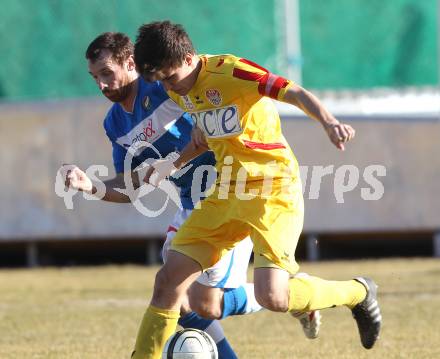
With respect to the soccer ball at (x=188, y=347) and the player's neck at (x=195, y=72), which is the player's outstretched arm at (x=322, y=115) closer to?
the player's neck at (x=195, y=72)

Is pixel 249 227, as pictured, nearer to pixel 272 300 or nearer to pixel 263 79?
pixel 272 300

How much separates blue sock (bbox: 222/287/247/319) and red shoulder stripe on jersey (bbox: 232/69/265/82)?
3.89 feet

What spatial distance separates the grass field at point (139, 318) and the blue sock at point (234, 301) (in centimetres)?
59

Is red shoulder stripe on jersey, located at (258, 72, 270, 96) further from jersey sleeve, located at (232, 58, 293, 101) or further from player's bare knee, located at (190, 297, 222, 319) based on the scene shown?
player's bare knee, located at (190, 297, 222, 319)

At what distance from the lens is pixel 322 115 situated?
4957mm

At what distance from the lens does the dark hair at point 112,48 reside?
574 centimetres

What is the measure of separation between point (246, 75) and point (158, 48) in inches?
17.3

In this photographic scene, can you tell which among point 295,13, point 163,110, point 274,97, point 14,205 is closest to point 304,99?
point 274,97

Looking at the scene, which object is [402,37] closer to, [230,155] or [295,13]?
[295,13]

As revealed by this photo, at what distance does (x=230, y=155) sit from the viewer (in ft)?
18.0

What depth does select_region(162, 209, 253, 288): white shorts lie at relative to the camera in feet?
19.0

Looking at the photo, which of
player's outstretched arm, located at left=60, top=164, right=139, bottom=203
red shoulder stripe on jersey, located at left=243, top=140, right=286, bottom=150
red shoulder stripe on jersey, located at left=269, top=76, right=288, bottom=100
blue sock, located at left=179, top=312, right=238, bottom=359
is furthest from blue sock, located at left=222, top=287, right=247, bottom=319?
red shoulder stripe on jersey, located at left=269, top=76, right=288, bottom=100

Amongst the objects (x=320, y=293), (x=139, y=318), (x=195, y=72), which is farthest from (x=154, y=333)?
(x=139, y=318)

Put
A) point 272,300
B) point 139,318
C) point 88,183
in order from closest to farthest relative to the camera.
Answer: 1. point 272,300
2. point 88,183
3. point 139,318
